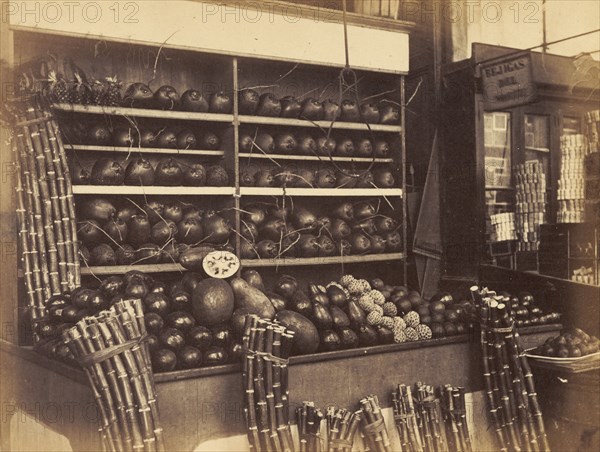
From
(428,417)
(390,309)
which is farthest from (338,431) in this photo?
(390,309)

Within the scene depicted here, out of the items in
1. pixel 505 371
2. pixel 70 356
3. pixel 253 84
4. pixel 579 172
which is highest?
pixel 253 84

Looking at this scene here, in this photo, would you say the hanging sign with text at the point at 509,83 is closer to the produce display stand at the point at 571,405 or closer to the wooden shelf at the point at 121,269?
the produce display stand at the point at 571,405

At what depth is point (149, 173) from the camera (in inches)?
205

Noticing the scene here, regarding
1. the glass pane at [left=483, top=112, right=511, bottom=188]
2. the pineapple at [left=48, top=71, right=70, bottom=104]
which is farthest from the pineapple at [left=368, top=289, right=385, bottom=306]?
the pineapple at [left=48, top=71, right=70, bottom=104]

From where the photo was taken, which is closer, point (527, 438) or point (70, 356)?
point (70, 356)

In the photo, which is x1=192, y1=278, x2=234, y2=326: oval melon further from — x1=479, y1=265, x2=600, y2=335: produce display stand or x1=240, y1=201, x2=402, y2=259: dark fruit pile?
x1=479, y1=265, x2=600, y2=335: produce display stand

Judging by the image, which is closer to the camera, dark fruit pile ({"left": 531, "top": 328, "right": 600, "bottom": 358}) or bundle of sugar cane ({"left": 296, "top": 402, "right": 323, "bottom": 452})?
bundle of sugar cane ({"left": 296, "top": 402, "right": 323, "bottom": 452})

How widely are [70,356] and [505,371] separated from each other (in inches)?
101

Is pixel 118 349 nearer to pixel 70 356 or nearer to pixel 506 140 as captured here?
pixel 70 356

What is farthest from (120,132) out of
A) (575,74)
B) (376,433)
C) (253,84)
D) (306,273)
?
(575,74)

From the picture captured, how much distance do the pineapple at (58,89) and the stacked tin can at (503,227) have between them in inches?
151

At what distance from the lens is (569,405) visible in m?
4.20

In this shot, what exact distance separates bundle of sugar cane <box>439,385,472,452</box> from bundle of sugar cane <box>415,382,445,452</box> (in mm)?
105

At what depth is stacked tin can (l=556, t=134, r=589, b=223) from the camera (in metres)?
6.84
